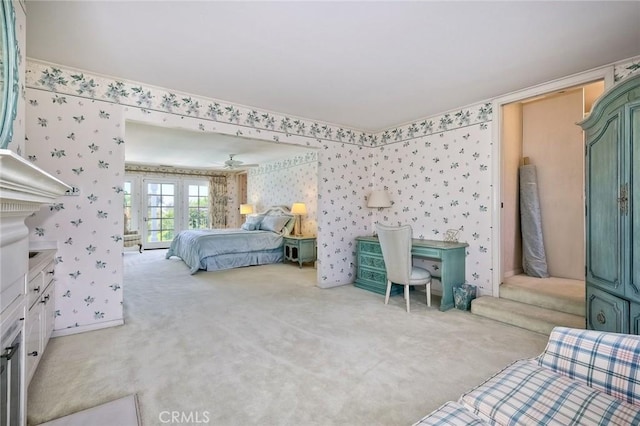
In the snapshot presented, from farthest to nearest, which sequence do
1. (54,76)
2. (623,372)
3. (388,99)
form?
(388,99) < (54,76) < (623,372)

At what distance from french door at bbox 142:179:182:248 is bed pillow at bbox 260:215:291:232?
142 inches

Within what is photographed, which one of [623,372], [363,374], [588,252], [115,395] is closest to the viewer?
[623,372]

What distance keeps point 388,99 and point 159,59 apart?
90.7 inches

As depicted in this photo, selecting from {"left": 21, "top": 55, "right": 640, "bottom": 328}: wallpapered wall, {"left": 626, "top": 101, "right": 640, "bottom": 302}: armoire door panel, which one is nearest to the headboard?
{"left": 21, "top": 55, "right": 640, "bottom": 328}: wallpapered wall

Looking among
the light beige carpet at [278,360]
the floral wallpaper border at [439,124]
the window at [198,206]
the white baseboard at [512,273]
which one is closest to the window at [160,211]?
the window at [198,206]

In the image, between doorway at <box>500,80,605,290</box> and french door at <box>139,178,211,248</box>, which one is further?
french door at <box>139,178,211,248</box>

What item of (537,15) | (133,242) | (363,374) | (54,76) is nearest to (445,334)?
(363,374)

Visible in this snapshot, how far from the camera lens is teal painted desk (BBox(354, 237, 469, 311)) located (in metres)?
3.40

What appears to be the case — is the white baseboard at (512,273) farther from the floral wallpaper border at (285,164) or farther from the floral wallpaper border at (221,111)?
the floral wallpaper border at (285,164)

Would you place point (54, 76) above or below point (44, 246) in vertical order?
above

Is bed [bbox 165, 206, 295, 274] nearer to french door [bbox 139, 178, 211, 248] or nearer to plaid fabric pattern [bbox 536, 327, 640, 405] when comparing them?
french door [bbox 139, 178, 211, 248]

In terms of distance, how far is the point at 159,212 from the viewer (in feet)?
28.1

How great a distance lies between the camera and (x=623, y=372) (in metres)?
1.09

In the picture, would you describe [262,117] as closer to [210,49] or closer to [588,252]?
[210,49]
